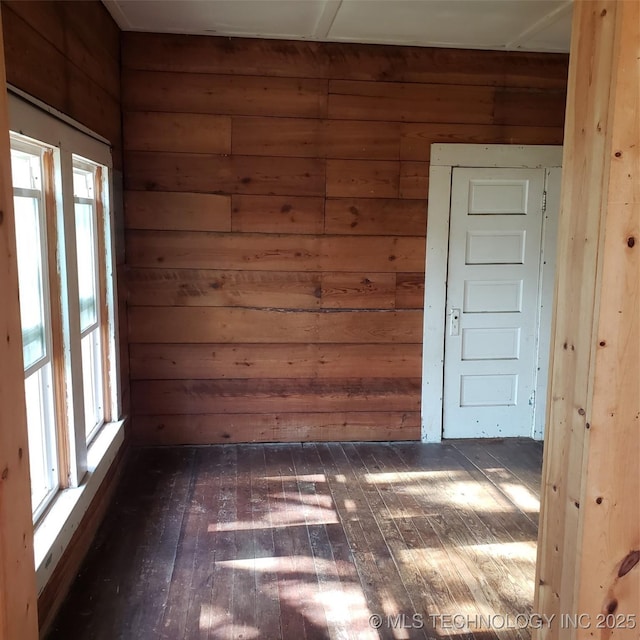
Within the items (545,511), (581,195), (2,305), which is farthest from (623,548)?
(2,305)

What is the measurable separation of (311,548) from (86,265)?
1.88m

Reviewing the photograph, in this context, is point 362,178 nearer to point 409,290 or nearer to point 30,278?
point 409,290

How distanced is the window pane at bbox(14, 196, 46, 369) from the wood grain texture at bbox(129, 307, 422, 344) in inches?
59.5

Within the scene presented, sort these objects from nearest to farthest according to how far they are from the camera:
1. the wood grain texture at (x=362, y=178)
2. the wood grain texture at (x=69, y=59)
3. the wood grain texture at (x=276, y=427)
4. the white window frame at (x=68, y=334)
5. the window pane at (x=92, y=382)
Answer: the wood grain texture at (x=69, y=59)
the white window frame at (x=68, y=334)
the window pane at (x=92, y=382)
the wood grain texture at (x=362, y=178)
the wood grain texture at (x=276, y=427)

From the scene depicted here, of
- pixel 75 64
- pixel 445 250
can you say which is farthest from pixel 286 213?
pixel 75 64

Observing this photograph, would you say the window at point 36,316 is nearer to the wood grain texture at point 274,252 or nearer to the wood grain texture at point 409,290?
the wood grain texture at point 274,252

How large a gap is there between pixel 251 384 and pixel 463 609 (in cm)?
213

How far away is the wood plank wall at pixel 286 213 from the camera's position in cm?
374

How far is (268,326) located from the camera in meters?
3.98

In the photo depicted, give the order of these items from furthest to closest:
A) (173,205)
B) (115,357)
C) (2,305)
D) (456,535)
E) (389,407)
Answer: (389,407), (173,205), (115,357), (456,535), (2,305)

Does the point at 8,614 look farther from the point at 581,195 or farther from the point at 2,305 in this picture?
the point at 581,195

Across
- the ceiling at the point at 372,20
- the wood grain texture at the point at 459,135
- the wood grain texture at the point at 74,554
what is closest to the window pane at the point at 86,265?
the wood grain texture at the point at 74,554

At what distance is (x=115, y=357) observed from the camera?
3506mm

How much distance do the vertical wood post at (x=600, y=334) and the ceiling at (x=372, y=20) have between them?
2182mm
